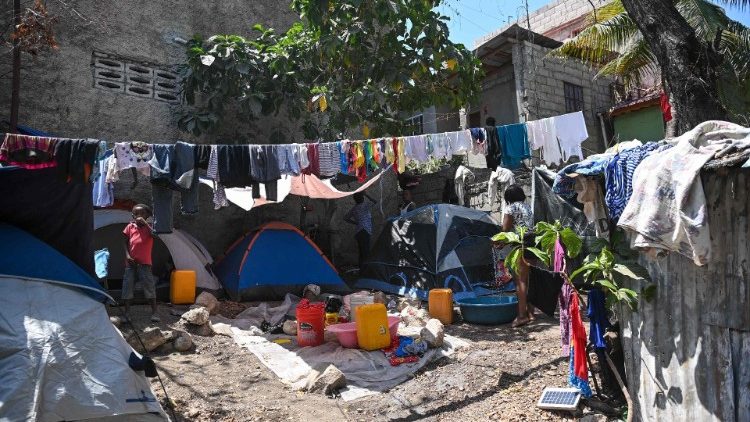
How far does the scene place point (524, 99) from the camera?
1144 cm

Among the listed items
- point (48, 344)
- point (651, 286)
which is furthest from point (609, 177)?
point (48, 344)

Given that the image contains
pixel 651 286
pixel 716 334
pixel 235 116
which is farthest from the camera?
pixel 235 116

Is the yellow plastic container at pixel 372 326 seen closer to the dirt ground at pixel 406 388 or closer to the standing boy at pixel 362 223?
the dirt ground at pixel 406 388

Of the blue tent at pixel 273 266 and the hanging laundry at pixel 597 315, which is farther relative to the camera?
the blue tent at pixel 273 266

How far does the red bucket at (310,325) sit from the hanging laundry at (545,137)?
113 inches

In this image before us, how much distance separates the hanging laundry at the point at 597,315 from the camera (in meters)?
3.81

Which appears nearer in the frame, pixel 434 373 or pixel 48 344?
pixel 48 344

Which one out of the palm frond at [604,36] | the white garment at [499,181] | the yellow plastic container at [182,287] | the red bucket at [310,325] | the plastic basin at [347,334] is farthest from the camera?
the palm frond at [604,36]

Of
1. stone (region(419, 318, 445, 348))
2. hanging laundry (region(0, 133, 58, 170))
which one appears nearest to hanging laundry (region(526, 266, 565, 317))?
stone (region(419, 318, 445, 348))

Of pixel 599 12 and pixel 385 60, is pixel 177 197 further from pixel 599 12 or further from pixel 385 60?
pixel 599 12

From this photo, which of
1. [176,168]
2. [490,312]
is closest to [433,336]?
[490,312]

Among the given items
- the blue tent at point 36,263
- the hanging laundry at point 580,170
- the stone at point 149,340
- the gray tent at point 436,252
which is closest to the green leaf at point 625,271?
the hanging laundry at point 580,170

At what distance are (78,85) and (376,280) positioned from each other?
5316 millimetres

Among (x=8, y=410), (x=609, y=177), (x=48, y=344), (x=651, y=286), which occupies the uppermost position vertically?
(x=609, y=177)
